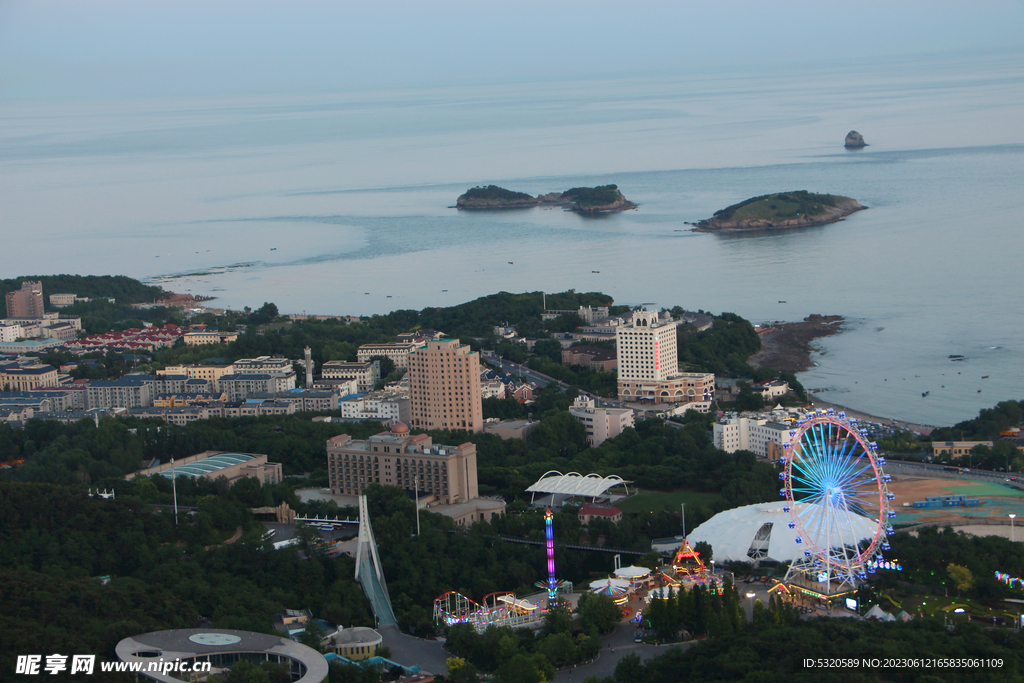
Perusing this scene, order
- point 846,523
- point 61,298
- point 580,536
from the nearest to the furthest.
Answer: point 846,523 < point 580,536 < point 61,298

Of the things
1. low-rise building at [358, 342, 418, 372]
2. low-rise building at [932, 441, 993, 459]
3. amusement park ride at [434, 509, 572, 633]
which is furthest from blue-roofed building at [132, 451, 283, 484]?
low-rise building at [932, 441, 993, 459]

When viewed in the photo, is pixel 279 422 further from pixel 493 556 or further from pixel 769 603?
pixel 769 603

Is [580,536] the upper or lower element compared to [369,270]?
lower

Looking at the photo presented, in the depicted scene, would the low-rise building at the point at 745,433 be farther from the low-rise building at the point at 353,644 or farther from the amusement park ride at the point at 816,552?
the low-rise building at the point at 353,644

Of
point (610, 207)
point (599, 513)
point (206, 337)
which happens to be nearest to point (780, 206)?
point (610, 207)

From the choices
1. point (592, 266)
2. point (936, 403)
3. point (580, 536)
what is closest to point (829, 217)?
point (592, 266)
